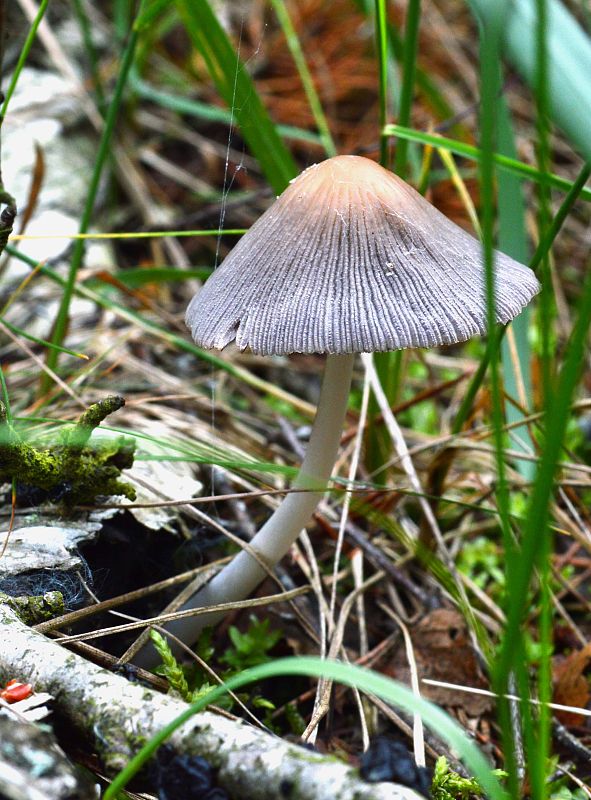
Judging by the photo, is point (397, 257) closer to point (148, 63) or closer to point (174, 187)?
point (174, 187)

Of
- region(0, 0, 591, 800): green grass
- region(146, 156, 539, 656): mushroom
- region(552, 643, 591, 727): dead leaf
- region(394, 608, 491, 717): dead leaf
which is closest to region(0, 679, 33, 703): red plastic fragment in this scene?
region(0, 0, 591, 800): green grass

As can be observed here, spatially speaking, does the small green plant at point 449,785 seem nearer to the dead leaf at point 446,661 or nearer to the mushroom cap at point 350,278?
the dead leaf at point 446,661

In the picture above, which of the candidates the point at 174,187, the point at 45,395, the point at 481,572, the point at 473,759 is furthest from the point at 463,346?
the point at 473,759

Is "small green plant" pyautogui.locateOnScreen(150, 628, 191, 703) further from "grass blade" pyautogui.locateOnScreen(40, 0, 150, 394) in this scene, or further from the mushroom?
"grass blade" pyautogui.locateOnScreen(40, 0, 150, 394)

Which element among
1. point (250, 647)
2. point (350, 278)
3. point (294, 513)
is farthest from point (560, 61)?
point (250, 647)

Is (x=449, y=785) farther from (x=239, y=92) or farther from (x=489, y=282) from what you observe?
(x=239, y=92)

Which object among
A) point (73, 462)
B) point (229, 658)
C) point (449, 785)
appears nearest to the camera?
point (449, 785)
